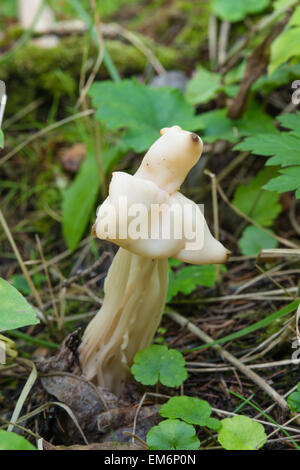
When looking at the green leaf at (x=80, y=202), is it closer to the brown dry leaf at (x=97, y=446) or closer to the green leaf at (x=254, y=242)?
the green leaf at (x=254, y=242)

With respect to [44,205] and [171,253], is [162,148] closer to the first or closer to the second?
[171,253]

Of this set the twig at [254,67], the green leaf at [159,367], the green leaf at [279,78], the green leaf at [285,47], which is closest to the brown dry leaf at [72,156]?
the twig at [254,67]

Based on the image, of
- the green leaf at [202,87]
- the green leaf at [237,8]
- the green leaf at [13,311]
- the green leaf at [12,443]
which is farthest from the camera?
the green leaf at [237,8]

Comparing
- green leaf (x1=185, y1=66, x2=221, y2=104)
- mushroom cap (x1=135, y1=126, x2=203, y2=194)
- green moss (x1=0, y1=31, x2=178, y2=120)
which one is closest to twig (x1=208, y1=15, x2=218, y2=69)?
green moss (x1=0, y1=31, x2=178, y2=120)

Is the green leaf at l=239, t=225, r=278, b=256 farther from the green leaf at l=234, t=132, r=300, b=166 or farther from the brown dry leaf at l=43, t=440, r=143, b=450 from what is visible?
the brown dry leaf at l=43, t=440, r=143, b=450

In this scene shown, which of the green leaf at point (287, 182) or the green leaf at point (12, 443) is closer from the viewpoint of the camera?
the green leaf at point (12, 443)

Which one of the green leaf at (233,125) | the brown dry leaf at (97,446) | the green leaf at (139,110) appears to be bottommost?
the brown dry leaf at (97,446)
